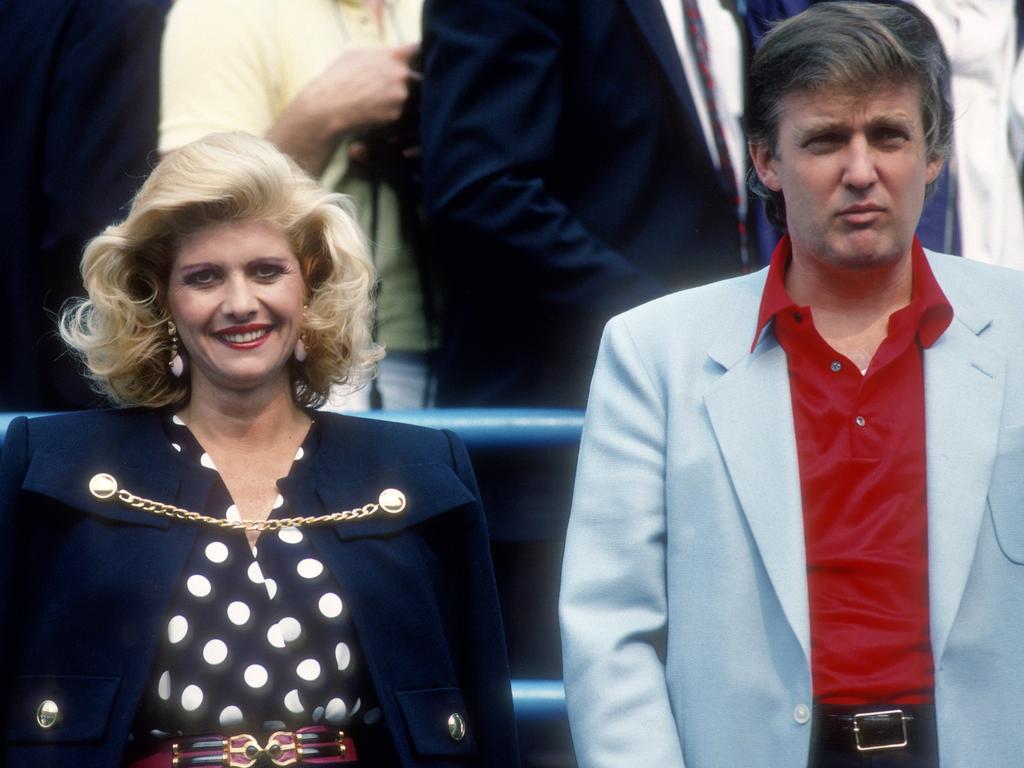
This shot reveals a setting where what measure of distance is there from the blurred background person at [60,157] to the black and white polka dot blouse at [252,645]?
1083 mm

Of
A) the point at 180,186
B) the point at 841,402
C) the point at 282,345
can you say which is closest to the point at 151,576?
the point at 282,345

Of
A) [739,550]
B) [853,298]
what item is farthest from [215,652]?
[853,298]

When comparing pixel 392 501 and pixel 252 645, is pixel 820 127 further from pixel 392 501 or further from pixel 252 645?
pixel 252 645

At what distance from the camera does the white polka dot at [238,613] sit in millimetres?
2986

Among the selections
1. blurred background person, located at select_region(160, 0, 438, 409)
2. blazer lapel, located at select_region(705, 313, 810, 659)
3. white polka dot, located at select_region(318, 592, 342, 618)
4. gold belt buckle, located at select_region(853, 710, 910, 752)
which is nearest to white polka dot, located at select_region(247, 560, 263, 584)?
white polka dot, located at select_region(318, 592, 342, 618)

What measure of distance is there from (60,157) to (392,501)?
1.34 meters

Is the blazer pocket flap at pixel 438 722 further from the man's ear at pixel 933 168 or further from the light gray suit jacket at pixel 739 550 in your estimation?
the man's ear at pixel 933 168

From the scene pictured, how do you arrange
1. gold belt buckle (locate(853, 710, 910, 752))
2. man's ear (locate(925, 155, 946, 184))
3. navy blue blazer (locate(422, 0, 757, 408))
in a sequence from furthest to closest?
1. navy blue blazer (locate(422, 0, 757, 408))
2. man's ear (locate(925, 155, 946, 184))
3. gold belt buckle (locate(853, 710, 910, 752))

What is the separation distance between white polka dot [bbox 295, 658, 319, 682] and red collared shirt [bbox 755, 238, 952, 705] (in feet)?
2.67

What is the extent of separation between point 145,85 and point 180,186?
39.0 inches

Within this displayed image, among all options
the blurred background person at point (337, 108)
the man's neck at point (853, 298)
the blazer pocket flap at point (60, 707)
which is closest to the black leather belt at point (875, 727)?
the man's neck at point (853, 298)

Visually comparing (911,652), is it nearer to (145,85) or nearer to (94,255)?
(94,255)

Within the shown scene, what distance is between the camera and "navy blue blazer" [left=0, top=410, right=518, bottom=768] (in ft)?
9.62

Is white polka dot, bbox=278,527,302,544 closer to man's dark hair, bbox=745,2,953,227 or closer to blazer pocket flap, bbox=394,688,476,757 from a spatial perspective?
blazer pocket flap, bbox=394,688,476,757
